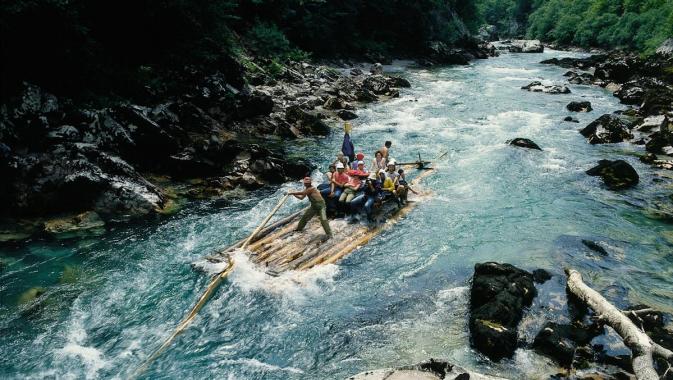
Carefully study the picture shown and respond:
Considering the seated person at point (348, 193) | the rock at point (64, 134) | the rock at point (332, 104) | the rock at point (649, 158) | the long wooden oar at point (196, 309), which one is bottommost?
the rock at point (649, 158)

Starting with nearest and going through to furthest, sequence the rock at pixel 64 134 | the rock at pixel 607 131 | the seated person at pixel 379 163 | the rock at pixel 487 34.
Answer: the rock at pixel 64 134 < the seated person at pixel 379 163 < the rock at pixel 607 131 < the rock at pixel 487 34

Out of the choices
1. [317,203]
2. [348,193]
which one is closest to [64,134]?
[317,203]

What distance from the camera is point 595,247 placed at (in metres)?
11.9

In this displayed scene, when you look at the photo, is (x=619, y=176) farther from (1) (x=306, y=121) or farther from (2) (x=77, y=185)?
(2) (x=77, y=185)

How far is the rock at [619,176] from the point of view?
16.2 metres

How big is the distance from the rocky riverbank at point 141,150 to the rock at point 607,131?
41.5ft

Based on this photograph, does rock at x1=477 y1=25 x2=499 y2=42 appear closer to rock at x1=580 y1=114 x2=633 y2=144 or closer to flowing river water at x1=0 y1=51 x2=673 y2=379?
rock at x1=580 y1=114 x2=633 y2=144

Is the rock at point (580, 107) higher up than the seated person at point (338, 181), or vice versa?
the seated person at point (338, 181)

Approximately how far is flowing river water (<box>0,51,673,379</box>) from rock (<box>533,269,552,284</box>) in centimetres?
19

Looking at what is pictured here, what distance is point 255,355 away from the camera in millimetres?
8625

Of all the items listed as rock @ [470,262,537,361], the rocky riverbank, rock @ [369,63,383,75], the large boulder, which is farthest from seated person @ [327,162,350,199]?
rock @ [369,63,383,75]

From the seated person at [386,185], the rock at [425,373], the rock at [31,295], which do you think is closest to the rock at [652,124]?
the seated person at [386,185]

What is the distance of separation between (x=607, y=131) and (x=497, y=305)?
17.4 meters

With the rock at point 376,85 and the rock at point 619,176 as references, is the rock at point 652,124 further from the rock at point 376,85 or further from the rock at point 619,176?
the rock at point 376,85
